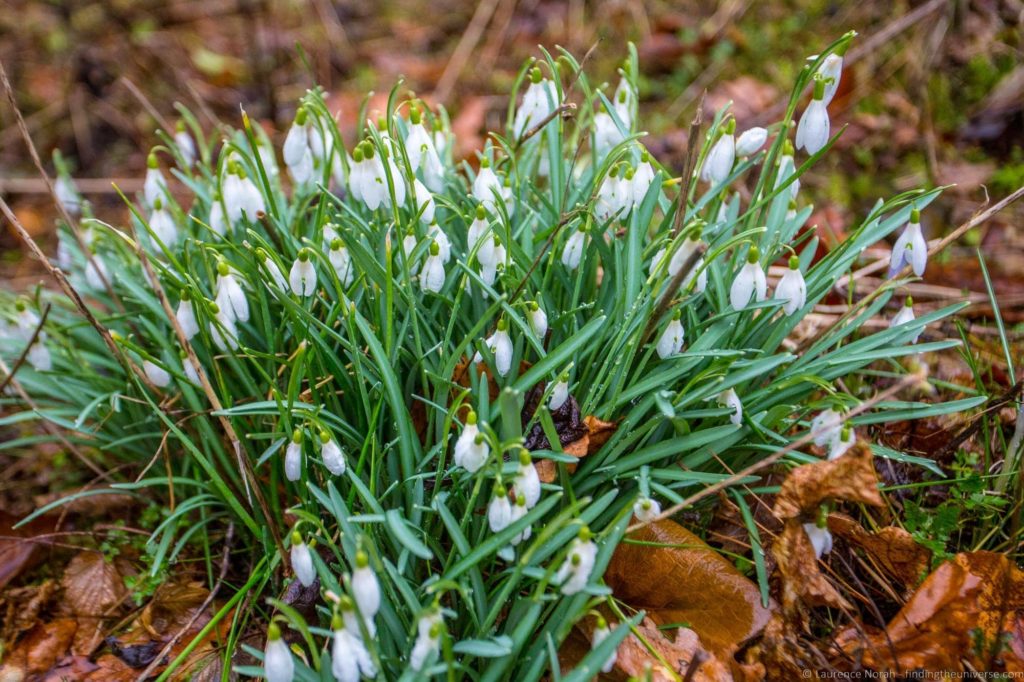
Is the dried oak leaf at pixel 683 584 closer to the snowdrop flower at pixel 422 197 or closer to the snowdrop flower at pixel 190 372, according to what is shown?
the snowdrop flower at pixel 422 197

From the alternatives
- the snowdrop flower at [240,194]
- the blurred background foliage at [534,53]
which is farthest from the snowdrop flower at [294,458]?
the blurred background foliage at [534,53]

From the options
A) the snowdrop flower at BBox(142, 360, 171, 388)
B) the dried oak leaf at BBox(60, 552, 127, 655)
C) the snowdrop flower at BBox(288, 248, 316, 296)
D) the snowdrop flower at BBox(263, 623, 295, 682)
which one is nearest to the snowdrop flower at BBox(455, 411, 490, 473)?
the snowdrop flower at BBox(263, 623, 295, 682)

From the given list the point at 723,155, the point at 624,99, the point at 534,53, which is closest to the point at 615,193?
the point at 723,155

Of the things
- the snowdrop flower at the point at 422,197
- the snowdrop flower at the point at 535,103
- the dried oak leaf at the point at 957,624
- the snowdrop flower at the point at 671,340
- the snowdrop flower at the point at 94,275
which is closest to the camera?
the dried oak leaf at the point at 957,624

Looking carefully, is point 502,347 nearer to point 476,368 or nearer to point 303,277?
point 476,368

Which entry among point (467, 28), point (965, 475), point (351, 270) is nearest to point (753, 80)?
point (467, 28)

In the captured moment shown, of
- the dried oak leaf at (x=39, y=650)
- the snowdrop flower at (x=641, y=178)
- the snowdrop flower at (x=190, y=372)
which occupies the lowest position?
the dried oak leaf at (x=39, y=650)

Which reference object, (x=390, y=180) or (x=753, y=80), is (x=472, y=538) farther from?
(x=753, y=80)
